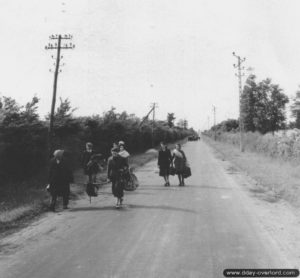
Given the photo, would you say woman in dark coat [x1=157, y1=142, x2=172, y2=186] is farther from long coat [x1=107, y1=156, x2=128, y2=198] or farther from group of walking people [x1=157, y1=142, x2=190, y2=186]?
long coat [x1=107, y1=156, x2=128, y2=198]

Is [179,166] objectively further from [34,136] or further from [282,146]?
[282,146]

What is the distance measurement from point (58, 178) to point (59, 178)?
0.03 meters

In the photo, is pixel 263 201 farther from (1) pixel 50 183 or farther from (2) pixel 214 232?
(1) pixel 50 183

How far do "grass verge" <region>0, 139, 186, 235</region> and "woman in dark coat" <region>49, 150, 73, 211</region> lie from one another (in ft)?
1.93

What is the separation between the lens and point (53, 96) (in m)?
18.8

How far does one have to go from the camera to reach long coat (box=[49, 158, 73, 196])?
9.76 m

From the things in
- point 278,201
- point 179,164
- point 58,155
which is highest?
point 58,155

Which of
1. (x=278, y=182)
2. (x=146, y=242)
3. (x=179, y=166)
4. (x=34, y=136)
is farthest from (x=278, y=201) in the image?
(x=34, y=136)

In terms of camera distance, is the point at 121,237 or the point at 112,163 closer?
the point at 121,237

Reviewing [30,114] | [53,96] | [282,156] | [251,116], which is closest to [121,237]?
[30,114]

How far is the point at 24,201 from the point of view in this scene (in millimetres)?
10695

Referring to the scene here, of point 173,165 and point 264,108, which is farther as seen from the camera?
point 264,108

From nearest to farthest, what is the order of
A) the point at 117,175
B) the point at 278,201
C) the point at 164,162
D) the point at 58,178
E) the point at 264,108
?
the point at 58,178
the point at 117,175
the point at 278,201
the point at 164,162
the point at 264,108

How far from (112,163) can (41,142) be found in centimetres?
744
